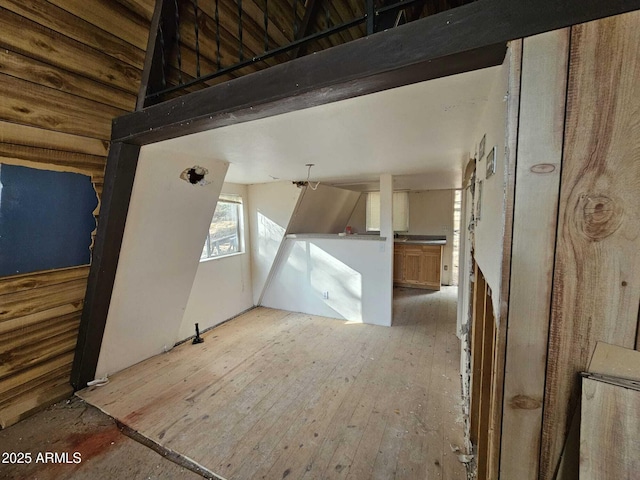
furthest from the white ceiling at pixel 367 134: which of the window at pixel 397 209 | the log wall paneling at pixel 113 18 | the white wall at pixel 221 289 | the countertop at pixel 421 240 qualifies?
the window at pixel 397 209

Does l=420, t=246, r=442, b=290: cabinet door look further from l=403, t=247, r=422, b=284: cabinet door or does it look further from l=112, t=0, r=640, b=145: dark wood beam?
l=112, t=0, r=640, b=145: dark wood beam

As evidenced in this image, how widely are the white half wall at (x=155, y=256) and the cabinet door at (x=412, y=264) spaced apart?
388 cm

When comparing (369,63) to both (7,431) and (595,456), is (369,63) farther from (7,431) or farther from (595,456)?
(7,431)

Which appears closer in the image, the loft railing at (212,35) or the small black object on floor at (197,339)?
the loft railing at (212,35)

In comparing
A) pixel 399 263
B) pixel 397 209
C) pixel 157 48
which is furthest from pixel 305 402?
pixel 397 209

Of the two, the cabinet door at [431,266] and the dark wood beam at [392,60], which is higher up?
the dark wood beam at [392,60]

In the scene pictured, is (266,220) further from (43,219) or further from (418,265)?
(418,265)

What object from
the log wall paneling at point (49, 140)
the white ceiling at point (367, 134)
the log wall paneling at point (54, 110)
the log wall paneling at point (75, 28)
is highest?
the log wall paneling at point (75, 28)

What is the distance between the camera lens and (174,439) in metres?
1.74

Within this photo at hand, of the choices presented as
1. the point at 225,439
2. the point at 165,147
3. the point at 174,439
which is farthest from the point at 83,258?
the point at 225,439

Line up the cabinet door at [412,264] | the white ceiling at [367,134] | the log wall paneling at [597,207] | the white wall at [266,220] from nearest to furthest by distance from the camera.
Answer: the log wall paneling at [597,207], the white ceiling at [367,134], the white wall at [266,220], the cabinet door at [412,264]

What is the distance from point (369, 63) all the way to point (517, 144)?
51 cm

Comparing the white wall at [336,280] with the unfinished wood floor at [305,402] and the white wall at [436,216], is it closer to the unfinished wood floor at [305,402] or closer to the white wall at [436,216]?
the unfinished wood floor at [305,402]

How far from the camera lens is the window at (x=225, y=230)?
142 inches
